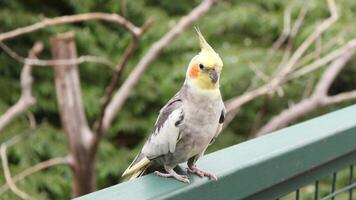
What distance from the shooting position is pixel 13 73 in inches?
128

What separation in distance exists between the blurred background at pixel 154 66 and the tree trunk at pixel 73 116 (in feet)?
0.96

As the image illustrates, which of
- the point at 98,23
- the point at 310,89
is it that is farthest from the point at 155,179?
the point at 98,23

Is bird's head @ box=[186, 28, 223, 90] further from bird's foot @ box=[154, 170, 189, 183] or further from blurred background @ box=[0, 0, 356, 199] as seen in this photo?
blurred background @ box=[0, 0, 356, 199]

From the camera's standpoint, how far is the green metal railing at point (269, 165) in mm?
1047

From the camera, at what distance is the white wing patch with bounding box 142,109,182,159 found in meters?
1.13

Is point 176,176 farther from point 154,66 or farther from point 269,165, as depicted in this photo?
point 154,66

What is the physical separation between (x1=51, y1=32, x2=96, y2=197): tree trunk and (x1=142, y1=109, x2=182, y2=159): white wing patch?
1408 millimetres

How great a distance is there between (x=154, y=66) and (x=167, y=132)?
7.44 feet

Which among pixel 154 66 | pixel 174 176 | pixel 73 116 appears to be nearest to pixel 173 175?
pixel 174 176

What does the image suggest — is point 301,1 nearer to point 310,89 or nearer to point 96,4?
point 310,89

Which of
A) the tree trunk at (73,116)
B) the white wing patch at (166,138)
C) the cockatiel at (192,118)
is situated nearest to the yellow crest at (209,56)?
the cockatiel at (192,118)

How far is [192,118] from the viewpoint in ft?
3.71

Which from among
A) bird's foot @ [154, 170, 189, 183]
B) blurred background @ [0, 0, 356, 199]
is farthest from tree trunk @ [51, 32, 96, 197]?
bird's foot @ [154, 170, 189, 183]

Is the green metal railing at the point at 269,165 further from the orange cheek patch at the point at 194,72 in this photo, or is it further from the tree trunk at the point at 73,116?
the tree trunk at the point at 73,116
